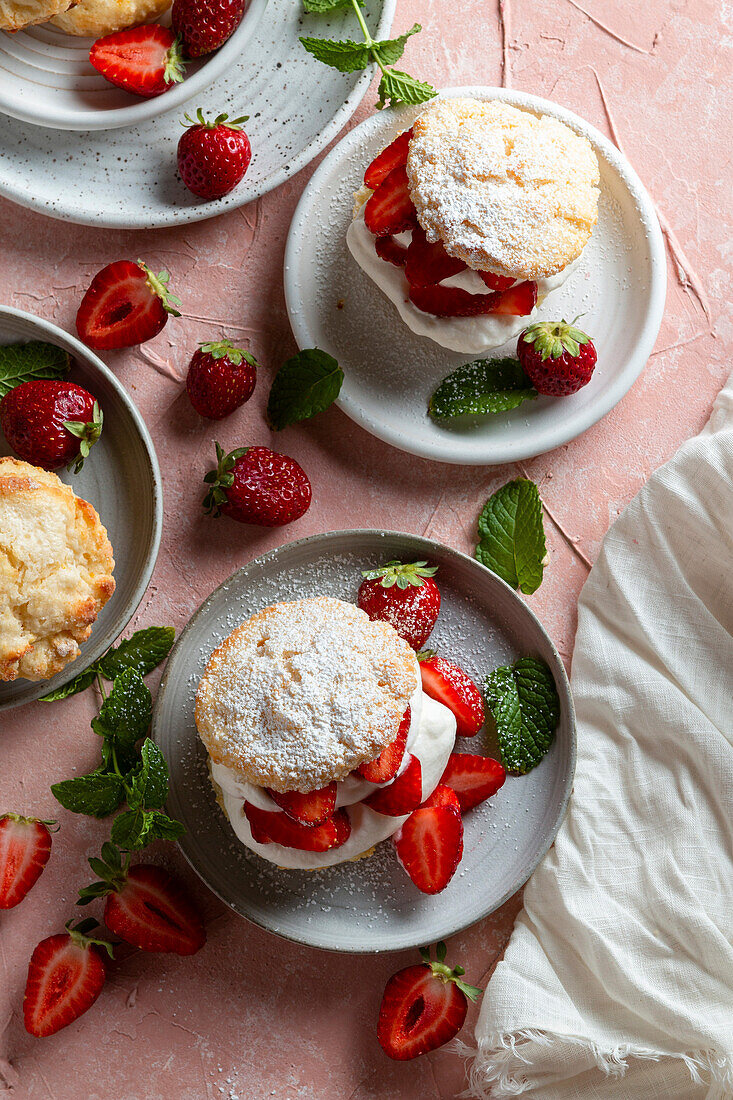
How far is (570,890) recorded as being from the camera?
215cm

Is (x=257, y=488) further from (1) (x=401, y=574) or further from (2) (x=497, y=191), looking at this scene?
(2) (x=497, y=191)

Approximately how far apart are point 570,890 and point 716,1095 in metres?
0.51

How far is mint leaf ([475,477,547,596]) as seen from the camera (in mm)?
2262

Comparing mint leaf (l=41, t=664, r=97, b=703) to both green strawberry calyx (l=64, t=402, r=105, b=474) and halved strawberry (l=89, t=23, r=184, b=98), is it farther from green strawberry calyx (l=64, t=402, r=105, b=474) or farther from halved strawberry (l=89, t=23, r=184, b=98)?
halved strawberry (l=89, t=23, r=184, b=98)

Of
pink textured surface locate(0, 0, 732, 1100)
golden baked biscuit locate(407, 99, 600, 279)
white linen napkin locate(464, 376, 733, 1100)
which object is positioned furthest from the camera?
pink textured surface locate(0, 0, 732, 1100)

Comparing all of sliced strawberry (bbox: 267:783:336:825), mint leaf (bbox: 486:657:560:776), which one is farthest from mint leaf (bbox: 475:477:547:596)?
sliced strawberry (bbox: 267:783:336:825)

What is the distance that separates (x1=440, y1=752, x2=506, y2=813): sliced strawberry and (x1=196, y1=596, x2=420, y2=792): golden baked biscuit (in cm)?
26

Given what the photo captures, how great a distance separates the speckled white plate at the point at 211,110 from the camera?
2.20m

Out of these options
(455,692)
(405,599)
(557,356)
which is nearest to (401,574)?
(405,599)

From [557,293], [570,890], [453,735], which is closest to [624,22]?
[557,293]

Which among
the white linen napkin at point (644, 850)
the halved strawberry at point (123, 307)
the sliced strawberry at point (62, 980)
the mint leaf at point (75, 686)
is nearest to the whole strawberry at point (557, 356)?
the white linen napkin at point (644, 850)

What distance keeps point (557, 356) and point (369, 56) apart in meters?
0.80

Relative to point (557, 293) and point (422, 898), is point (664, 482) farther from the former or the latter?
point (422, 898)

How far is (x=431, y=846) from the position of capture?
79.0 inches
